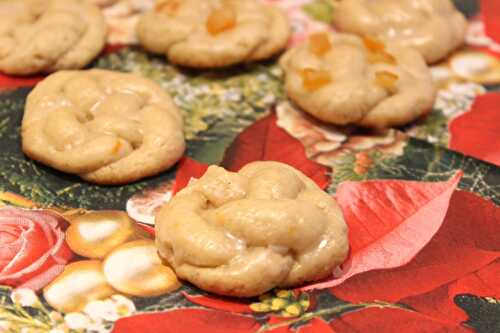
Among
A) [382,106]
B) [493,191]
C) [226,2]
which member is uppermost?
[226,2]

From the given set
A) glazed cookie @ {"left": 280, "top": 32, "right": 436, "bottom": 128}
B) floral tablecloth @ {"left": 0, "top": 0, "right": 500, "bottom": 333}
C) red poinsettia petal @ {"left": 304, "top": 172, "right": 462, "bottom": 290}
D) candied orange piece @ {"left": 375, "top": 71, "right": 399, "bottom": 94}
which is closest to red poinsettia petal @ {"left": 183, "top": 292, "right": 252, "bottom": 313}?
floral tablecloth @ {"left": 0, "top": 0, "right": 500, "bottom": 333}

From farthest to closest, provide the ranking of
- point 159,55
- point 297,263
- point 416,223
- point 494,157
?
point 159,55 → point 494,157 → point 416,223 → point 297,263

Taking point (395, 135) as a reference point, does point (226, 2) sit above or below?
above

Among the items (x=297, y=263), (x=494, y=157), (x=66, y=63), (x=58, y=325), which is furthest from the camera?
(x=66, y=63)

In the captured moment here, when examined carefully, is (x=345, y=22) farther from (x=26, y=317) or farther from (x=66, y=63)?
(x=26, y=317)

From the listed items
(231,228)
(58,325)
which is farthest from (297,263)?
(58,325)

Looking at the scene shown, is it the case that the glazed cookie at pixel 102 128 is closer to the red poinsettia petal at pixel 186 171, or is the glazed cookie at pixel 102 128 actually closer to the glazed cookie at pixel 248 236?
the red poinsettia petal at pixel 186 171

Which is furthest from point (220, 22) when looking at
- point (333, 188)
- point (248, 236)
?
point (248, 236)
